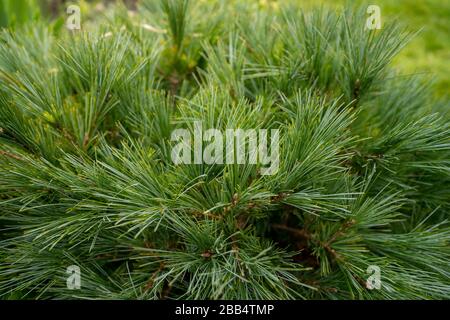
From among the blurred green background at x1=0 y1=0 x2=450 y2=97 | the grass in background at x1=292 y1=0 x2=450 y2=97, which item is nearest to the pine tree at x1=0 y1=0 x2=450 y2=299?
the blurred green background at x1=0 y1=0 x2=450 y2=97

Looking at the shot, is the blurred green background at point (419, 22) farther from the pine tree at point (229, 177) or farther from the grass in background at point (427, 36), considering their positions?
the pine tree at point (229, 177)

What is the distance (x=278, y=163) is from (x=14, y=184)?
2.04ft

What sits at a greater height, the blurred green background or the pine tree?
the blurred green background

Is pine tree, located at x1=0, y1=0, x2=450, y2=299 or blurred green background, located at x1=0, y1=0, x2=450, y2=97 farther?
blurred green background, located at x1=0, y1=0, x2=450, y2=97

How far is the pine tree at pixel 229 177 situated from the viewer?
129 cm

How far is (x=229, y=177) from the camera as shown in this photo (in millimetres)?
1262

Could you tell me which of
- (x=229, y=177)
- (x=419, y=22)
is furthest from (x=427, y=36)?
(x=229, y=177)

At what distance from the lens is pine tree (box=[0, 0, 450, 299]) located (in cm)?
129

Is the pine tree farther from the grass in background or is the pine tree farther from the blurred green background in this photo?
the grass in background

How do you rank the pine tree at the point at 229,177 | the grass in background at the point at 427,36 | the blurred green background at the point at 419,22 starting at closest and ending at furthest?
the pine tree at the point at 229,177
the blurred green background at the point at 419,22
the grass in background at the point at 427,36

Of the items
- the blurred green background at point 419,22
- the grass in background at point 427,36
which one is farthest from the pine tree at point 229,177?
the grass in background at point 427,36

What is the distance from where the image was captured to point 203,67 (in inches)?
75.0

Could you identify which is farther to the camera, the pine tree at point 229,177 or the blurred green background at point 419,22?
the blurred green background at point 419,22

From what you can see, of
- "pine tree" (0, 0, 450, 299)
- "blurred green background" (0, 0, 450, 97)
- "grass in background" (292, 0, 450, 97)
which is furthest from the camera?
"grass in background" (292, 0, 450, 97)
